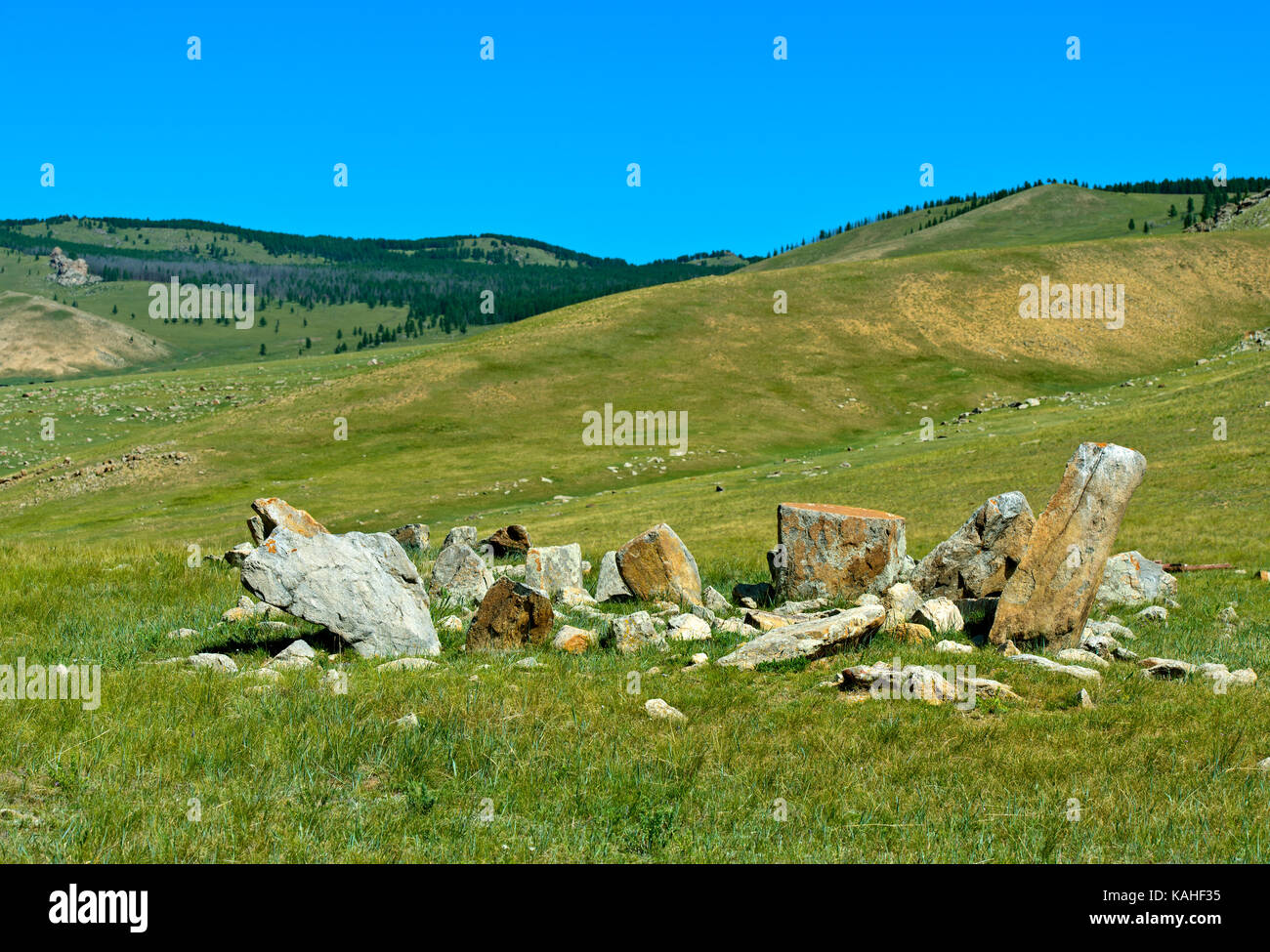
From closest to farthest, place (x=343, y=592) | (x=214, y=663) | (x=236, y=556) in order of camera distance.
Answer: (x=214, y=663), (x=343, y=592), (x=236, y=556)

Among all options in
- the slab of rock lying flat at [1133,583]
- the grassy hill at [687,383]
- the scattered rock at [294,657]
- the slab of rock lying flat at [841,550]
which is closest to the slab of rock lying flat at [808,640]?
the slab of rock lying flat at [841,550]

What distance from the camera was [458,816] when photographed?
7.20m

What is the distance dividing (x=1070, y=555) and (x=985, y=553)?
3.07m

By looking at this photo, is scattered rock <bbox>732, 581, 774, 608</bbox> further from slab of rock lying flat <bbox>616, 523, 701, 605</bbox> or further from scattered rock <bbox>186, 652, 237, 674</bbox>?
scattered rock <bbox>186, 652, 237, 674</bbox>

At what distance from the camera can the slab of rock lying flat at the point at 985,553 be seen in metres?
16.9

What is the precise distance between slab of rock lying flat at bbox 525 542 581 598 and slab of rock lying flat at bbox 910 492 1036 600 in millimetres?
6705

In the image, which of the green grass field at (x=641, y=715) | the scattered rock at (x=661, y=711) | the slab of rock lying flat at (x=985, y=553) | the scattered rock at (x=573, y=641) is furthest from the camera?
the slab of rock lying flat at (x=985, y=553)

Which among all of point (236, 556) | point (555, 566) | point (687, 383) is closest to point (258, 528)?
point (236, 556)

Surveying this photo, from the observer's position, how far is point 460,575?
1919 cm

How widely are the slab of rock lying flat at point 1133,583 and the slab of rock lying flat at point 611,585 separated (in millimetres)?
8989

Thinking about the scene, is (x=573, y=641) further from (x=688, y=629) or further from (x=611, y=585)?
(x=611, y=585)

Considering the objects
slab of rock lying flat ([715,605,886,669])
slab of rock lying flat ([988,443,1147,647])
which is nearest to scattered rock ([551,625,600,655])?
slab of rock lying flat ([715,605,886,669])

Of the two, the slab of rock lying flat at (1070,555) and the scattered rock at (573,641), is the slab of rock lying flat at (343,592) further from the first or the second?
the slab of rock lying flat at (1070,555)
